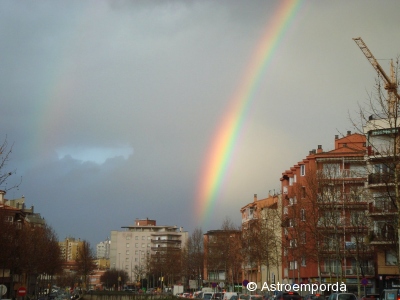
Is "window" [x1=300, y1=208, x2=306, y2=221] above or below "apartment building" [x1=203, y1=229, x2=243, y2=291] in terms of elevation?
above

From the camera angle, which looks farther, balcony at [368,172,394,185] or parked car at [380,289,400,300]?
parked car at [380,289,400,300]

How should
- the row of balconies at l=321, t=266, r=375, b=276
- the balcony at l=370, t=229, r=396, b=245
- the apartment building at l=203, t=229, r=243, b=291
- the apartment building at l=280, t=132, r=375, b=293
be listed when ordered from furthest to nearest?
the apartment building at l=203, t=229, r=243, b=291 → the row of balconies at l=321, t=266, r=375, b=276 → the apartment building at l=280, t=132, r=375, b=293 → the balcony at l=370, t=229, r=396, b=245

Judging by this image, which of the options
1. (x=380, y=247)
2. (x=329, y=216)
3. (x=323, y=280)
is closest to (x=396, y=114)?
(x=329, y=216)

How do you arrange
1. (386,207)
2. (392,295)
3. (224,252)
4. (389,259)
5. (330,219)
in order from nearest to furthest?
(392,295), (386,207), (330,219), (389,259), (224,252)

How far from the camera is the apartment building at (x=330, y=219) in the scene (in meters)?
64.0

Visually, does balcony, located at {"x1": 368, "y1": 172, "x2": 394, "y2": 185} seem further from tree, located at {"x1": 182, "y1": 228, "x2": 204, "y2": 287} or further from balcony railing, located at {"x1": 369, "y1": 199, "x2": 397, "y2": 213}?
tree, located at {"x1": 182, "y1": 228, "x2": 204, "y2": 287}

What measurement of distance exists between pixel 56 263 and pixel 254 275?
4327cm

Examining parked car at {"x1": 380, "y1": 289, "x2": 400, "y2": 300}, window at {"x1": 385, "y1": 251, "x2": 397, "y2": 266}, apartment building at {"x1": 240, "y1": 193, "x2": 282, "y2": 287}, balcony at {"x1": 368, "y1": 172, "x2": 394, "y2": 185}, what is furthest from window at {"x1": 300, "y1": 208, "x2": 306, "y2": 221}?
balcony at {"x1": 368, "y1": 172, "x2": 394, "y2": 185}

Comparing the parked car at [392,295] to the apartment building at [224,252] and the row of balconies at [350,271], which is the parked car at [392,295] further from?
the apartment building at [224,252]

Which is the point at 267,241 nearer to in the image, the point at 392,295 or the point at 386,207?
the point at 386,207

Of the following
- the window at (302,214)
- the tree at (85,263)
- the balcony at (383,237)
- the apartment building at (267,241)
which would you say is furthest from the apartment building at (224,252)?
the balcony at (383,237)

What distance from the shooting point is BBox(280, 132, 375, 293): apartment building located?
64000 millimetres

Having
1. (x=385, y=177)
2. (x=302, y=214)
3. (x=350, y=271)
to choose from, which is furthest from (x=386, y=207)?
(x=350, y=271)

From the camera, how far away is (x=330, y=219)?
69688 millimetres
